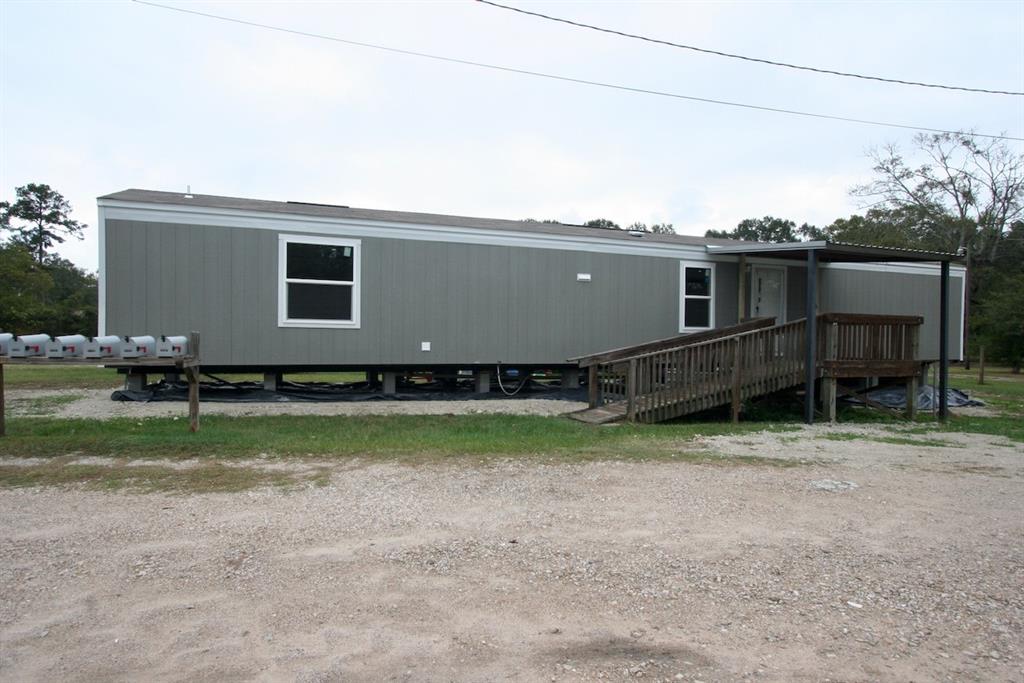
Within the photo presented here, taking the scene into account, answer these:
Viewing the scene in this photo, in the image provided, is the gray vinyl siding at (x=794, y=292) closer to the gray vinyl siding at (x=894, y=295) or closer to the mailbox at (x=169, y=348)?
the gray vinyl siding at (x=894, y=295)

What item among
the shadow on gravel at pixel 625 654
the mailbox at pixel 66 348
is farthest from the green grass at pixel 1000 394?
the mailbox at pixel 66 348

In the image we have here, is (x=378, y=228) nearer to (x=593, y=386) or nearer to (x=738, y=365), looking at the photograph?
(x=593, y=386)

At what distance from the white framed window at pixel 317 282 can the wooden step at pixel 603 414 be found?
12.0ft

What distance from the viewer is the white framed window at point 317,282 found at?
10.2 m

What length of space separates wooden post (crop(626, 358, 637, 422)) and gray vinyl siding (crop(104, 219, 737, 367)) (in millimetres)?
2385

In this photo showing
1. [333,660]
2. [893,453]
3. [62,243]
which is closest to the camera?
[333,660]

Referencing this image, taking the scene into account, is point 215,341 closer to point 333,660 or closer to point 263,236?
point 263,236

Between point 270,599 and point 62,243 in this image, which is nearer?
point 270,599

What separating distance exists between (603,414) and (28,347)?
21.9 ft

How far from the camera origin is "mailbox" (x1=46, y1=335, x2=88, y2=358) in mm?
6801

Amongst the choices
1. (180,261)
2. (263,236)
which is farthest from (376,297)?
(180,261)

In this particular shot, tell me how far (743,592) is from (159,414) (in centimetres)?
812

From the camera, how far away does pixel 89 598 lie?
326 cm

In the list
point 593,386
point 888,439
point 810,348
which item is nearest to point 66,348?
point 593,386
